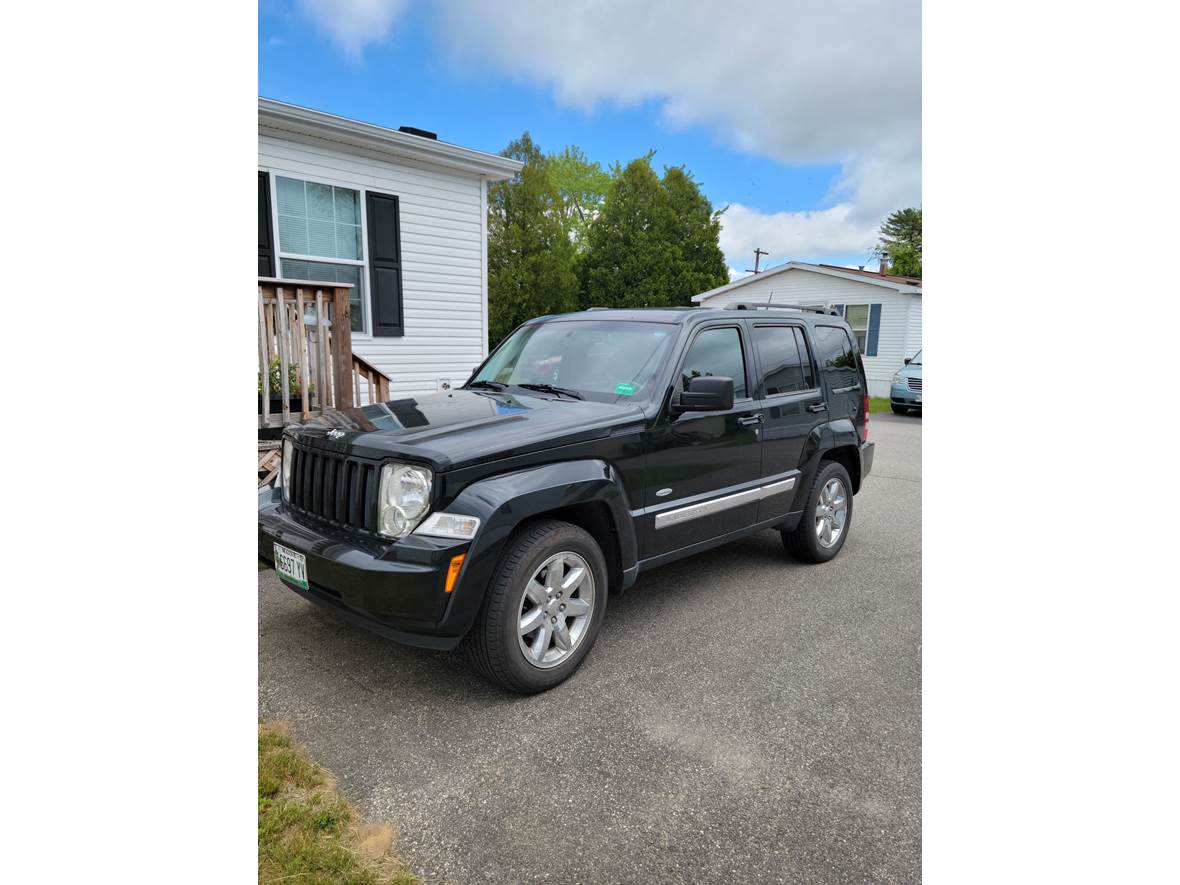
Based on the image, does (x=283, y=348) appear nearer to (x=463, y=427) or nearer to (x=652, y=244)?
(x=463, y=427)

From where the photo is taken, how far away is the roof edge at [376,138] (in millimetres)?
7570

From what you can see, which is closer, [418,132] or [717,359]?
[717,359]

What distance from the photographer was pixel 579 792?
2473 millimetres

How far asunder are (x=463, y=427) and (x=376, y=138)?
6565 millimetres

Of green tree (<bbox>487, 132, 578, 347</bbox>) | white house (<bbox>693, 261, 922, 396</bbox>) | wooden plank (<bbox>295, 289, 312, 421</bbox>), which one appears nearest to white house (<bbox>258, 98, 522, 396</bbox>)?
wooden plank (<bbox>295, 289, 312, 421</bbox>)

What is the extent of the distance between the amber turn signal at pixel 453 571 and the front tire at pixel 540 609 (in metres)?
0.22

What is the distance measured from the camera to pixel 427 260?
9.34 m

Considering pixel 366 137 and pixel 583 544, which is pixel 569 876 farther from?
pixel 366 137

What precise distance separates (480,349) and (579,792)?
27.5 feet

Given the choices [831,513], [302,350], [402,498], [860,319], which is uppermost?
[860,319]

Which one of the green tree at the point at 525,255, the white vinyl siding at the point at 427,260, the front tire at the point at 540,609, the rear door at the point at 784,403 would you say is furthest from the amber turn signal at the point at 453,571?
the green tree at the point at 525,255

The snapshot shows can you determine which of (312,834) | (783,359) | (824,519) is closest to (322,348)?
(783,359)

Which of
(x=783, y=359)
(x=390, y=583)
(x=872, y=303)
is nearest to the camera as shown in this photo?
(x=390, y=583)

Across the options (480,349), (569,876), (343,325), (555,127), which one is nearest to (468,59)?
(343,325)
